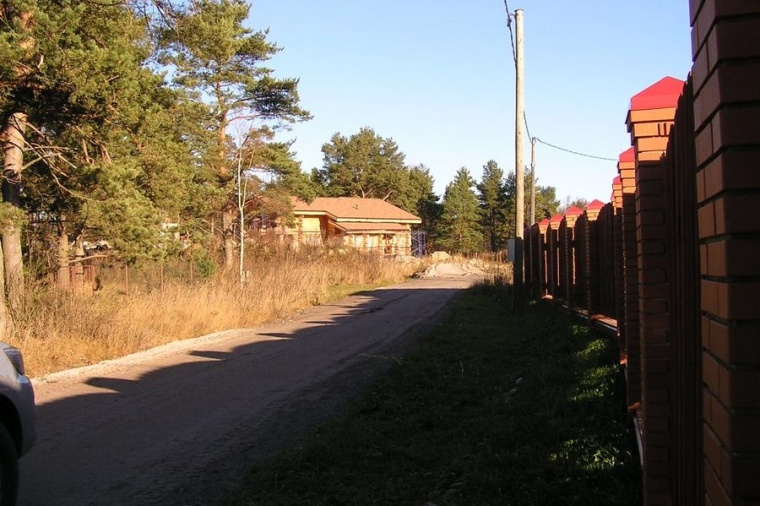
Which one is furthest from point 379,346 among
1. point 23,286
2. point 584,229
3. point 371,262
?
point 371,262

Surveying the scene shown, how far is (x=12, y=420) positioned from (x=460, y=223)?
223 feet

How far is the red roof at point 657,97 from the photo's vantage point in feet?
13.0

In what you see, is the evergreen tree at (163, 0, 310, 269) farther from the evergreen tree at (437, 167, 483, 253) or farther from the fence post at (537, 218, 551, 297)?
the evergreen tree at (437, 167, 483, 253)

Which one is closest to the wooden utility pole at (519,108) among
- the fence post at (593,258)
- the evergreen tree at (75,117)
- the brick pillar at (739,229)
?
the fence post at (593,258)

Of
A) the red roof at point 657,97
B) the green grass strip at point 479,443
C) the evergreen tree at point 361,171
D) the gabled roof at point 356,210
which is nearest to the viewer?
the red roof at point 657,97

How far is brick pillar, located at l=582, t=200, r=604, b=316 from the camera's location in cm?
980

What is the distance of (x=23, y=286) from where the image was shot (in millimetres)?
12883

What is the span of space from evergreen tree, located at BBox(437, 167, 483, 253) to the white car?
2639 inches

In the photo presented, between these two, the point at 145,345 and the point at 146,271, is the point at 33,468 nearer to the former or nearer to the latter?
the point at 145,345

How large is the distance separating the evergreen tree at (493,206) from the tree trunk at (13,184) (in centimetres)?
6307

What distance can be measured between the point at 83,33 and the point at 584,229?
981 cm

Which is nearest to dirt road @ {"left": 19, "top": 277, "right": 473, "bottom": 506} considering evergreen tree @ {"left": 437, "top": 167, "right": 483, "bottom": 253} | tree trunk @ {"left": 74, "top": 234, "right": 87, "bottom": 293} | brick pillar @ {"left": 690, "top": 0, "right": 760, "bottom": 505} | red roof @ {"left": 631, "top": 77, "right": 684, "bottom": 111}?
tree trunk @ {"left": 74, "top": 234, "right": 87, "bottom": 293}

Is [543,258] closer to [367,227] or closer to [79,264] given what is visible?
[79,264]

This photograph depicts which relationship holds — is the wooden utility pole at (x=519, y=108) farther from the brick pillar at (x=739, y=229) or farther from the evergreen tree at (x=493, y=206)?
the evergreen tree at (x=493, y=206)
